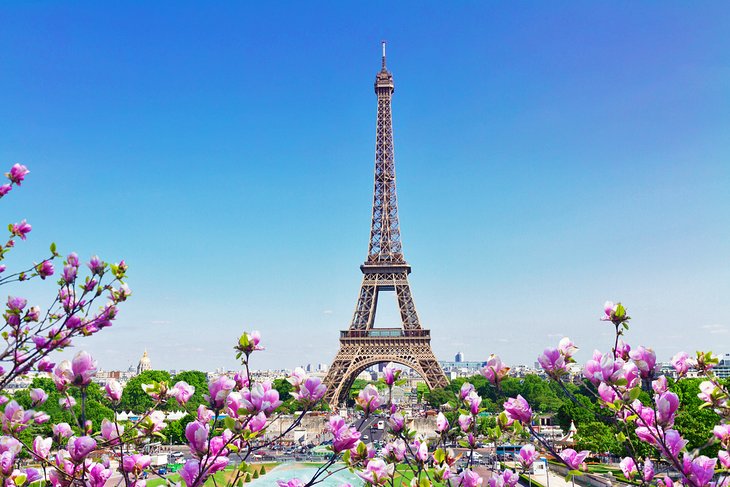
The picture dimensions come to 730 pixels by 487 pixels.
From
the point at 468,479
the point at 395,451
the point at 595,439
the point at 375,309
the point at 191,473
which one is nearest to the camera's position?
the point at 191,473

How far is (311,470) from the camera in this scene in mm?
40000

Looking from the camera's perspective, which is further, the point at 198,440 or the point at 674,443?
the point at 674,443

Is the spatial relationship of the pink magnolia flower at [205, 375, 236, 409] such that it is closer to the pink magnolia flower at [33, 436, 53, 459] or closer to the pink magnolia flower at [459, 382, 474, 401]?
the pink magnolia flower at [33, 436, 53, 459]

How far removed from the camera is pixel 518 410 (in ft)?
15.8

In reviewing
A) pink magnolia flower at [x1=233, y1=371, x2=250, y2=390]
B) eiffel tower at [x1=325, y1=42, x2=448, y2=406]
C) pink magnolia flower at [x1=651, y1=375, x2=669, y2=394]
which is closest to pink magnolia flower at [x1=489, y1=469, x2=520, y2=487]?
pink magnolia flower at [x1=651, y1=375, x2=669, y2=394]

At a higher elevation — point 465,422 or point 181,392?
point 181,392

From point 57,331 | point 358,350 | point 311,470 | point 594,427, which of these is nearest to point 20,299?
point 57,331

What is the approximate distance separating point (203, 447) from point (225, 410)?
416 millimetres

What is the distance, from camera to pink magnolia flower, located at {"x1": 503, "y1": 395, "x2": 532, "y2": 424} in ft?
15.7

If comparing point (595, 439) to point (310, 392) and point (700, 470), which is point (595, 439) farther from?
point (310, 392)

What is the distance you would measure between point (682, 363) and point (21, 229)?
713 cm

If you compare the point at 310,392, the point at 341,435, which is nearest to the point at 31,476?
the point at 310,392

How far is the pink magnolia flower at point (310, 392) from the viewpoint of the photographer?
171 inches

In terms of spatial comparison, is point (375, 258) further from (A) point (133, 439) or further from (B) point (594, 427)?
(A) point (133, 439)
